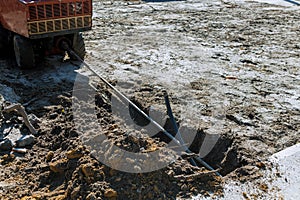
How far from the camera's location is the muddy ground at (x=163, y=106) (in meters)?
3.93

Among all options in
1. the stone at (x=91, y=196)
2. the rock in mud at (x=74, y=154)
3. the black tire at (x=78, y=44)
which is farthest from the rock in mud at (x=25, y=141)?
the black tire at (x=78, y=44)

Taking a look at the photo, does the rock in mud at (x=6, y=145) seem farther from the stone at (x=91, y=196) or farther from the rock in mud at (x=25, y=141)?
the stone at (x=91, y=196)

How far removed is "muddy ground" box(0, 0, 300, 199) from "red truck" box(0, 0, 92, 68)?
0.36 metres

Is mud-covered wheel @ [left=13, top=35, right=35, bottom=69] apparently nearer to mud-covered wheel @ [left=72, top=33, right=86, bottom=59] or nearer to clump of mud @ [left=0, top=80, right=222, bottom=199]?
mud-covered wheel @ [left=72, top=33, right=86, bottom=59]

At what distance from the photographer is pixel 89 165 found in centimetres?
389

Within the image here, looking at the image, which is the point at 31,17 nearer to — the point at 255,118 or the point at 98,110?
the point at 98,110

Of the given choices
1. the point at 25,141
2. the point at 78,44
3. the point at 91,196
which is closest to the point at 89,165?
the point at 91,196

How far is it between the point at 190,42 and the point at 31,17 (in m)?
3.99

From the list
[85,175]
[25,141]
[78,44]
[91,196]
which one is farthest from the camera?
[78,44]

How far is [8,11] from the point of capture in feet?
22.5

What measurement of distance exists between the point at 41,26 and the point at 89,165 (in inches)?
138

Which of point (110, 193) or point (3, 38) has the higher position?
point (110, 193)

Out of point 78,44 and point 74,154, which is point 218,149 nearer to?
point 74,154

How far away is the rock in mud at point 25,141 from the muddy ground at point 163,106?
5cm
